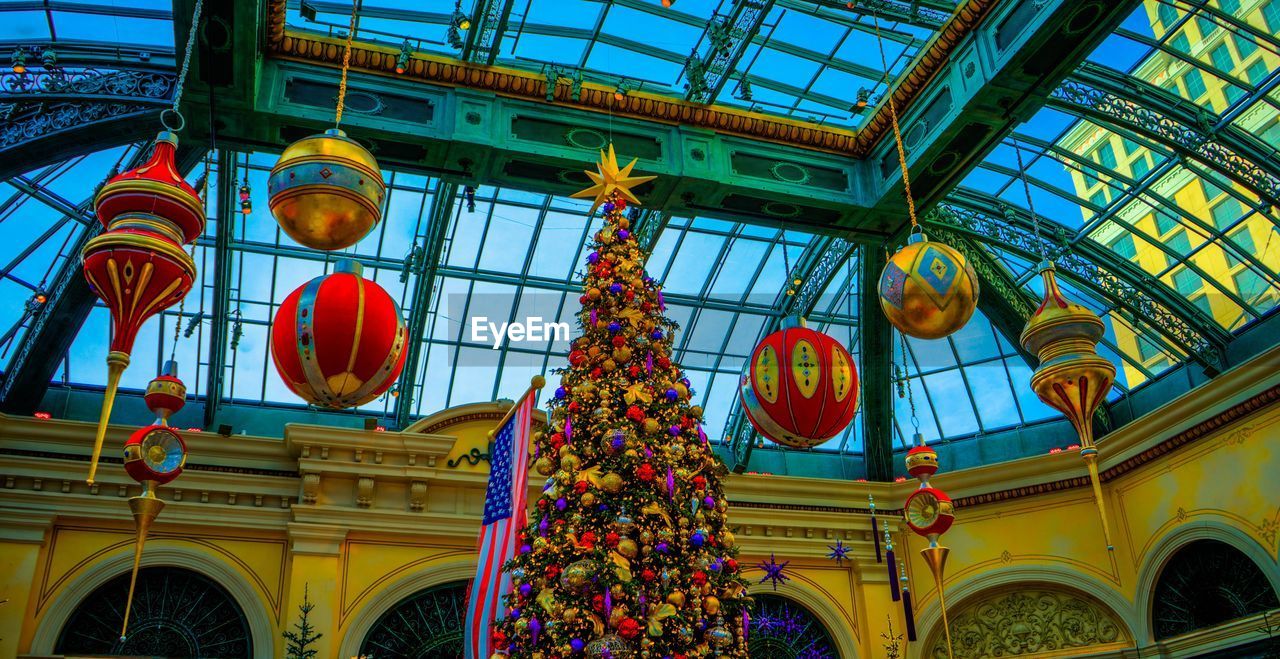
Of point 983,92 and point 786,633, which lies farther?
point 786,633

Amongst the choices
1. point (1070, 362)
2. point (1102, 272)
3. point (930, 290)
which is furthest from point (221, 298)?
point (1102, 272)

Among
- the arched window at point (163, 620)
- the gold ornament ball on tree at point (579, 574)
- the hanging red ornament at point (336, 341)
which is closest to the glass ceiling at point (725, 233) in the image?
the arched window at point (163, 620)

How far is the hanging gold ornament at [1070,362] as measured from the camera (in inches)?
239

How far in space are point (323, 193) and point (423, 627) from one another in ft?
25.3

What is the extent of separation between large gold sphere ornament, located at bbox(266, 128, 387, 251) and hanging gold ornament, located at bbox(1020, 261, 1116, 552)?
4.45 metres

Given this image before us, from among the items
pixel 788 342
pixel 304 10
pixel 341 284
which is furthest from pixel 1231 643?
pixel 304 10

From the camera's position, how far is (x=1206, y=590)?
1202cm

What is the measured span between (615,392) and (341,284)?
226cm

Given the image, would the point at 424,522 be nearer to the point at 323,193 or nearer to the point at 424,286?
the point at 424,286

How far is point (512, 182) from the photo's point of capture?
1045 cm

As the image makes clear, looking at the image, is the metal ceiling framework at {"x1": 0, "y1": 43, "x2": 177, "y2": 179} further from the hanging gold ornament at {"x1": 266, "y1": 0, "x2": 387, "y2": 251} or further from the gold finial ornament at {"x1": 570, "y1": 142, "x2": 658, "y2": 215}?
the gold finial ornament at {"x1": 570, "y1": 142, "x2": 658, "y2": 215}

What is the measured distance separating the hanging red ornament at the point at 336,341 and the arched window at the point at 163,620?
611 cm

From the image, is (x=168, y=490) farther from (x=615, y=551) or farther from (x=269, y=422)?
(x=615, y=551)

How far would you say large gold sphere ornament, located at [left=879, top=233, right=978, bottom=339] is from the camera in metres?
7.21
